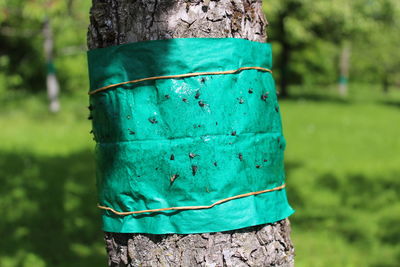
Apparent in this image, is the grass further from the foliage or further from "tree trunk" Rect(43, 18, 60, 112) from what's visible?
the foliage

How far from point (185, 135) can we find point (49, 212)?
426 centimetres

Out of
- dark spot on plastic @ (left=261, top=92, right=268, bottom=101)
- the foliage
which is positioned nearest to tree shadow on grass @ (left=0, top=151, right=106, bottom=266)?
dark spot on plastic @ (left=261, top=92, right=268, bottom=101)

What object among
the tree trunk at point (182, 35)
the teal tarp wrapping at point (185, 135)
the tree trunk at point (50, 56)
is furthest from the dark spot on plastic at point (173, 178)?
the tree trunk at point (50, 56)

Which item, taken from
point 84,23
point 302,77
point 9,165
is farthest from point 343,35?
point 9,165

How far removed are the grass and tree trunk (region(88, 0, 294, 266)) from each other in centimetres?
280

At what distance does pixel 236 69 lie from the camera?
204 centimetres

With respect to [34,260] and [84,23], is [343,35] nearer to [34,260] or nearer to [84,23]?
[84,23]

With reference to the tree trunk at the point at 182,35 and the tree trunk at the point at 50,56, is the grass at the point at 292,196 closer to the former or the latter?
the tree trunk at the point at 50,56

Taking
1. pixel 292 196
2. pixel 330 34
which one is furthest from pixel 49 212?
pixel 330 34

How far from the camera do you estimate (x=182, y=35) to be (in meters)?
2.04

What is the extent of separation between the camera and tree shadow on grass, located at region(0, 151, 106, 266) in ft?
16.1

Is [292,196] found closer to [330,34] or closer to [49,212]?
[49,212]

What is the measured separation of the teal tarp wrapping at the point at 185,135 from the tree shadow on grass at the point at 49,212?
290cm

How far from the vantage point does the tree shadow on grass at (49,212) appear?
4.89 meters
